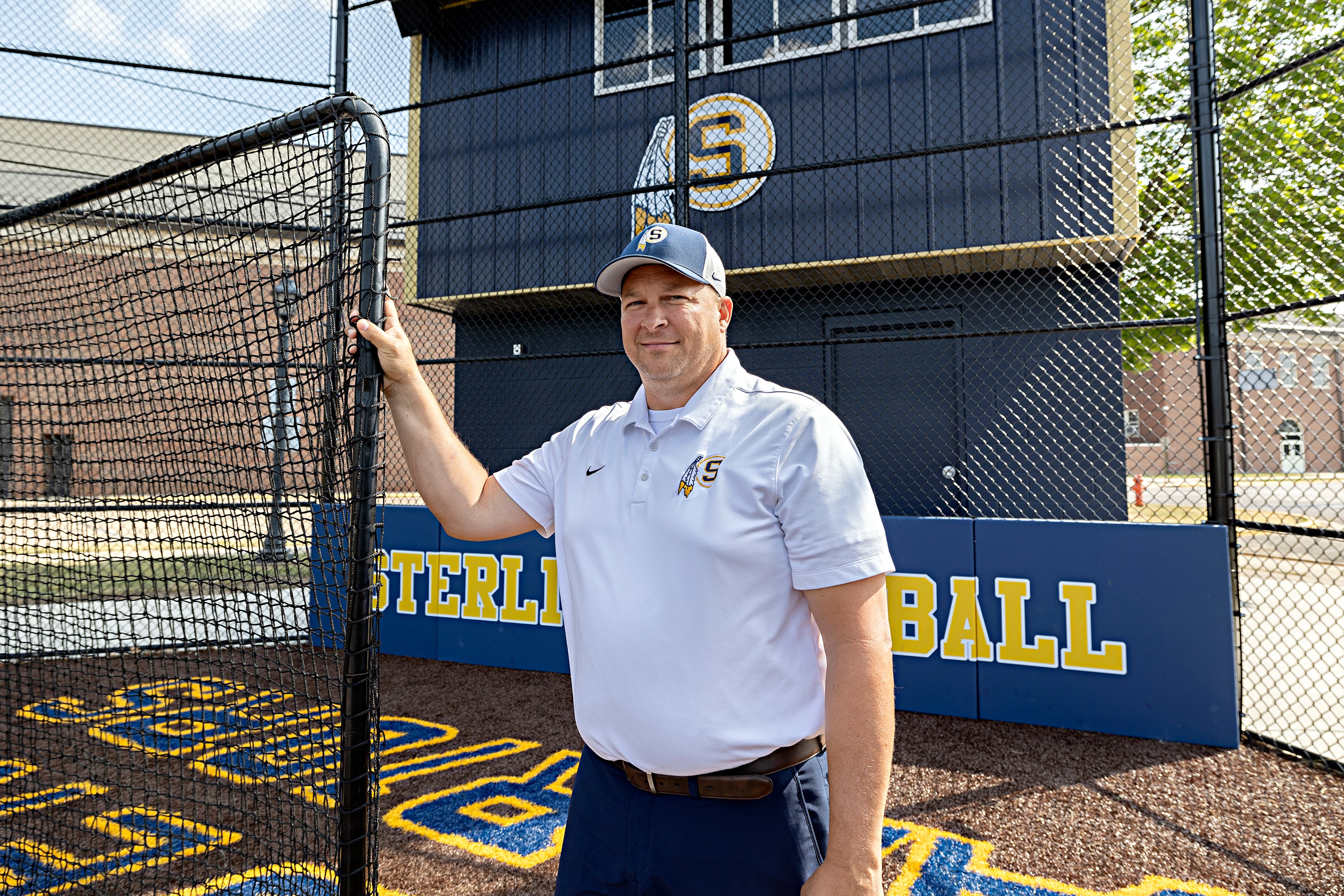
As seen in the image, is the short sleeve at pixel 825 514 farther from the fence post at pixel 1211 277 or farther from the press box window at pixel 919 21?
the press box window at pixel 919 21

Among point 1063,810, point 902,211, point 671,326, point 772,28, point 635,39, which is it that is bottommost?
point 1063,810

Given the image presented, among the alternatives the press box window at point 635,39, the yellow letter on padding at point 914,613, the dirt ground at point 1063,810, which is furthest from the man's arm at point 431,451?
the press box window at point 635,39

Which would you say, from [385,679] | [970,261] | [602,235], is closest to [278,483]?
[385,679]

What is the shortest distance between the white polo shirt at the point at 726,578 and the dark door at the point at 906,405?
6.95m

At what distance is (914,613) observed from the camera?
5.37m

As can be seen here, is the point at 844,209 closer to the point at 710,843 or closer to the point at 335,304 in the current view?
the point at 335,304

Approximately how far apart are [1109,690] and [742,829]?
4.30 metres

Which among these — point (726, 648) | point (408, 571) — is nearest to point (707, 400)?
point (726, 648)

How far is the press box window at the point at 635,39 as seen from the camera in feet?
28.5

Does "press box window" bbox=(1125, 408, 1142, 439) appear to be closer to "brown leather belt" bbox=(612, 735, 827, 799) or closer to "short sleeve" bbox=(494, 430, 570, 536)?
"short sleeve" bbox=(494, 430, 570, 536)

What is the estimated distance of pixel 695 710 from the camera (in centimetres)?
156

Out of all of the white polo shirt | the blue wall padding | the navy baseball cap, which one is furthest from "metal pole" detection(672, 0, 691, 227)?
the white polo shirt

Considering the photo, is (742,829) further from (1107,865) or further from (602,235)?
(602,235)

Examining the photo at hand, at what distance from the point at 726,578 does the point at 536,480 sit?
2.71 ft
